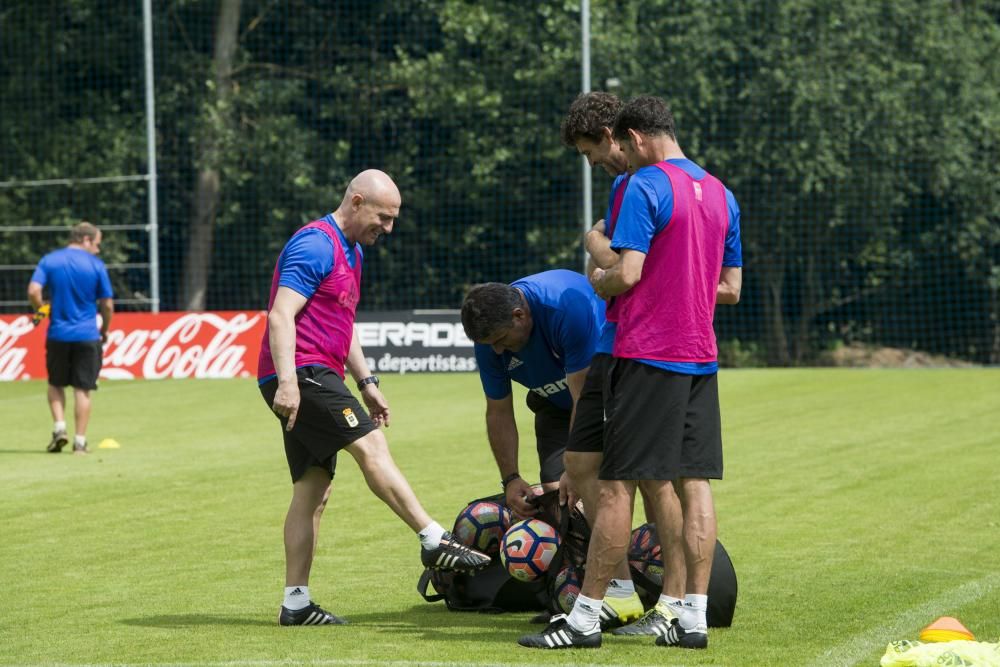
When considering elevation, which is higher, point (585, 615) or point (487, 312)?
point (487, 312)

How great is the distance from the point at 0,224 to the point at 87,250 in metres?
16.5

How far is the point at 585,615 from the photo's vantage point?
19.7ft

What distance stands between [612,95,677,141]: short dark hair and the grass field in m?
1.93

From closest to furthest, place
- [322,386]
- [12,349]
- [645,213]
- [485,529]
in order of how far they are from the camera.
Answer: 1. [645,213]
2. [322,386]
3. [485,529]
4. [12,349]

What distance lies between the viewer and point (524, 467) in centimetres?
1238

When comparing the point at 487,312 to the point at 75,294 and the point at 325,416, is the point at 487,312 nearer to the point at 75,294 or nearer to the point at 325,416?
the point at 325,416

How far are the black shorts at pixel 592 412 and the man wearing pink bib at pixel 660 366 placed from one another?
9 cm

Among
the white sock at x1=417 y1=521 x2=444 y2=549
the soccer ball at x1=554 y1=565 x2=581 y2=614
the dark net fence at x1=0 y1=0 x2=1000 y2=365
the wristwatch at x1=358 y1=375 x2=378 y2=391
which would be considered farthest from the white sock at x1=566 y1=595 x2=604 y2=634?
the dark net fence at x1=0 y1=0 x2=1000 y2=365

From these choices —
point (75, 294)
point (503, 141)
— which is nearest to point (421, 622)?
point (75, 294)

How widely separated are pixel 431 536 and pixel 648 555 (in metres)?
0.92

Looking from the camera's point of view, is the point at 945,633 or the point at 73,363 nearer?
the point at 945,633

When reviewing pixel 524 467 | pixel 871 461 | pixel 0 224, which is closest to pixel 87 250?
pixel 524 467

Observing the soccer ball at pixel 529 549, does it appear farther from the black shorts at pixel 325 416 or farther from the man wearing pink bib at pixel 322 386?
the black shorts at pixel 325 416

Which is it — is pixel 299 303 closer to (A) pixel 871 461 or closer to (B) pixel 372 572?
(B) pixel 372 572
